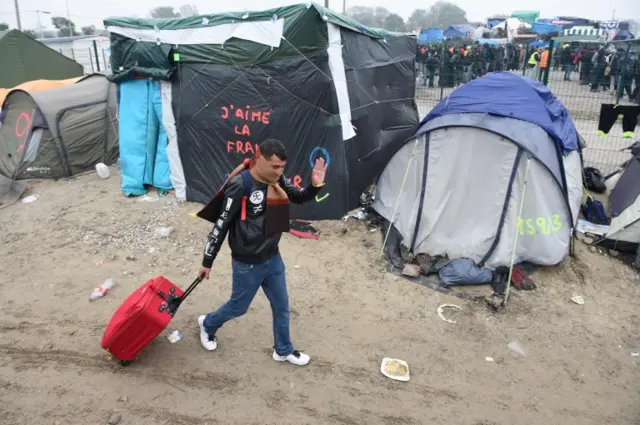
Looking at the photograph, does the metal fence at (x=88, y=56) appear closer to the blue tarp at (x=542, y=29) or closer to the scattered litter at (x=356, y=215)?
the scattered litter at (x=356, y=215)

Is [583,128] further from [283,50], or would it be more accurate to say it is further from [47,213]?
[47,213]

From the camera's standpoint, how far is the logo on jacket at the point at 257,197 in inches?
128

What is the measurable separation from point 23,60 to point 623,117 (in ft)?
51.1

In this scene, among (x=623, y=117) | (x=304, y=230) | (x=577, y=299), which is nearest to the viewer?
(x=577, y=299)

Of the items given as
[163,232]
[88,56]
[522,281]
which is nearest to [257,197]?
[522,281]

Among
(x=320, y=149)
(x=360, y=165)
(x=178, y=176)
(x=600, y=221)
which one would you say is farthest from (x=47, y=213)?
(x=600, y=221)

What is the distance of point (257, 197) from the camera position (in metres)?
3.26

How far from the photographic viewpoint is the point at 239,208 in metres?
3.27

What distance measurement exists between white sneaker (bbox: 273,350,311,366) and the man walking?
557 millimetres

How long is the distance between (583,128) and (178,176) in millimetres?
8900

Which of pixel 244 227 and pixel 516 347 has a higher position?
pixel 244 227

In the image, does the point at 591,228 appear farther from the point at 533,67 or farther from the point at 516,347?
the point at 533,67

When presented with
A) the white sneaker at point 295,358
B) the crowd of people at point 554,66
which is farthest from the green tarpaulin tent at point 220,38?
the crowd of people at point 554,66

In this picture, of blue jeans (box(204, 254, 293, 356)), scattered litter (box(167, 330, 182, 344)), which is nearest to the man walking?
blue jeans (box(204, 254, 293, 356))
